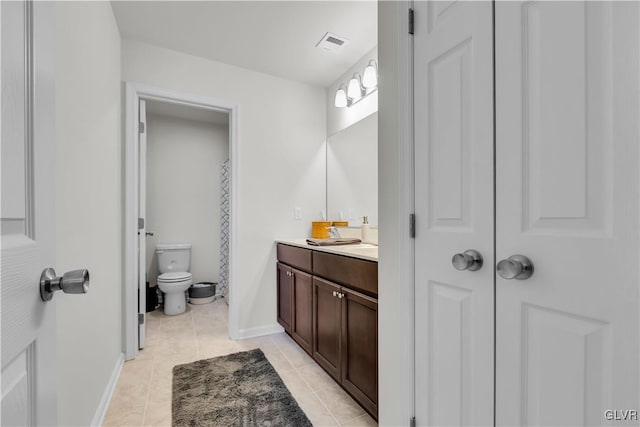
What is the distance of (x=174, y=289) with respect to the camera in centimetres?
324

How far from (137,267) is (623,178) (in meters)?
2.70

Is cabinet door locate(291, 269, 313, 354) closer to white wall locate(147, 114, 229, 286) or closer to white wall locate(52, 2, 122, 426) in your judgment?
white wall locate(52, 2, 122, 426)

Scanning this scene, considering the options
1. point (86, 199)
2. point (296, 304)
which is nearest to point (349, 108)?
point (296, 304)

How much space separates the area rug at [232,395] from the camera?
1.53 metres

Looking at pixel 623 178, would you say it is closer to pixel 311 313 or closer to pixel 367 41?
pixel 311 313


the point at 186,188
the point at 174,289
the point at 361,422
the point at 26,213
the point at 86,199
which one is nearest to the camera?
the point at 26,213

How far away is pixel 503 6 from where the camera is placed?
31.9 inches

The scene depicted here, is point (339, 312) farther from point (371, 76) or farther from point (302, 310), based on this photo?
point (371, 76)

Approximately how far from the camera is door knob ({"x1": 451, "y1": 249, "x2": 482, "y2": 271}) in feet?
2.83

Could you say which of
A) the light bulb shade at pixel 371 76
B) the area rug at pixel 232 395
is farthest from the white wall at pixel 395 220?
the light bulb shade at pixel 371 76

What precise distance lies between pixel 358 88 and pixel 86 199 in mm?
2036

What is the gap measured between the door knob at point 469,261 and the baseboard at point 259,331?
7.34 ft

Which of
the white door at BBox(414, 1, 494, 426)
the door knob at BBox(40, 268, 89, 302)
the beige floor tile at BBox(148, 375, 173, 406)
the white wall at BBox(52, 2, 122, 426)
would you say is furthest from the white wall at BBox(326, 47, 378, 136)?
the beige floor tile at BBox(148, 375, 173, 406)

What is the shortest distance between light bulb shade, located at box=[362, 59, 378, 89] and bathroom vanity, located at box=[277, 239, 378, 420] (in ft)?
4.21
